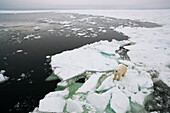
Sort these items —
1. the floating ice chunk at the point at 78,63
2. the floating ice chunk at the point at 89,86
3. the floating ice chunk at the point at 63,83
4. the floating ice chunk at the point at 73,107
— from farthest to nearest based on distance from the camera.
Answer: the floating ice chunk at the point at 78,63 → the floating ice chunk at the point at 63,83 → the floating ice chunk at the point at 89,86 → the floating ice chunk at the point at 73,107

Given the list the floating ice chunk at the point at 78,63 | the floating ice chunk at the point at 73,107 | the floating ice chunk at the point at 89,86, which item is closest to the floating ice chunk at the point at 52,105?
→ the floating ice chunk at the point at 73,107

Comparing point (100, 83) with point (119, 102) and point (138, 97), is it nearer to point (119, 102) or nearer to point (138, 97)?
point (119, 102)

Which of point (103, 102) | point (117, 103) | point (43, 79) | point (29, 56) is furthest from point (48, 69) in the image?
point (117, 103)

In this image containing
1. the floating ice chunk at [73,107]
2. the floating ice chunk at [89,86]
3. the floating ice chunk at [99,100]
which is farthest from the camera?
the floating ice chunk at [89,86]

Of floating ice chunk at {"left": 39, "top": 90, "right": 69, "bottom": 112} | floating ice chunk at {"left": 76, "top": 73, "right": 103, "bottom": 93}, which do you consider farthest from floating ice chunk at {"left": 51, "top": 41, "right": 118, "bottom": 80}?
floating ice chunk at {"left": 39, "top": 90, "right": 69, "bottom": 112}

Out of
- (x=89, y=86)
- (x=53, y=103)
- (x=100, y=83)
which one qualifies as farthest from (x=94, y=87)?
(x=53, y=103)

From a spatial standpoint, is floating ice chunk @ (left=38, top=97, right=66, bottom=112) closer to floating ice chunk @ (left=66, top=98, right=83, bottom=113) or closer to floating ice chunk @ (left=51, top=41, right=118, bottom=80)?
floating ice chunk @ (left=66, top=98, right=83, bottom=113)

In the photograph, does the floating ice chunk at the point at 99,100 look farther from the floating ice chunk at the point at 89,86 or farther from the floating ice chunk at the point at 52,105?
the floating ice chunk at the point at 52,105
